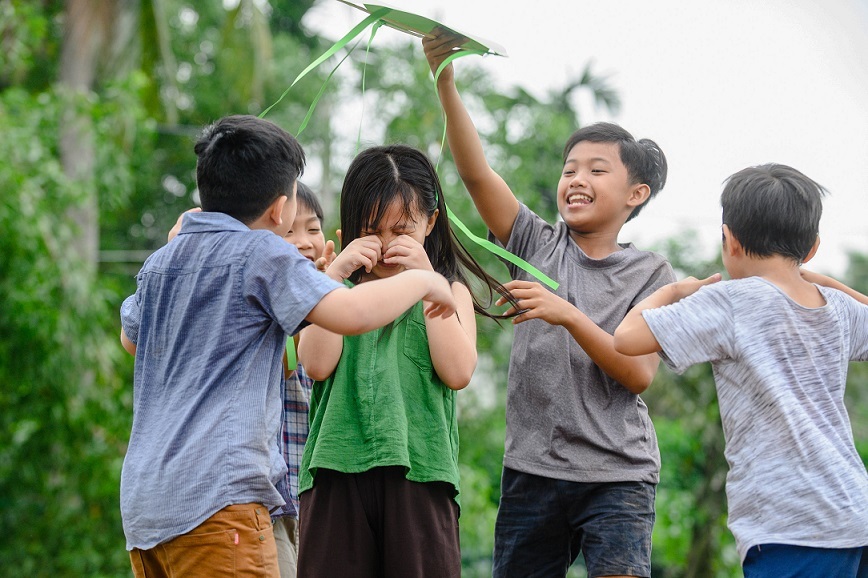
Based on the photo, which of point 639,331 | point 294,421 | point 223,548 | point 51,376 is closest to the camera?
point 223,548

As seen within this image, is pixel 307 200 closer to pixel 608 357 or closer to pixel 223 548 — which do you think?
pixel 608 357

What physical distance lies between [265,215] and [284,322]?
12.2 inches

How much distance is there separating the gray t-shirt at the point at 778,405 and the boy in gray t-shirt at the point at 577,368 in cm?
29

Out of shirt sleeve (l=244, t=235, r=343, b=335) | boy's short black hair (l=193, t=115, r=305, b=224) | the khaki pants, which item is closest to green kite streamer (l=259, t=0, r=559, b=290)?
boy's short black hair (l=193, t=115, r=305, b=224)

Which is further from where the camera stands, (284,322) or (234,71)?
(234,71)

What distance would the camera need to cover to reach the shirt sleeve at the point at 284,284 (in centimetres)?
193

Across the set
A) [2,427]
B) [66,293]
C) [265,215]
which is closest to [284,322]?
[265,215]

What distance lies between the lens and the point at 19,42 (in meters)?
6.41

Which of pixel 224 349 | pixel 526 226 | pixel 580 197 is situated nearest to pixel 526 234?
pixel 526 226

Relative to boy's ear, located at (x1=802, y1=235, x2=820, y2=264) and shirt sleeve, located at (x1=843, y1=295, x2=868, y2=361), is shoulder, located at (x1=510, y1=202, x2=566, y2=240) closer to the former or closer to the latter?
boy's ear, located at (x1=802, y1=235, x2=820, y2=264)

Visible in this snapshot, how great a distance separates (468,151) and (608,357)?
2.29 ft

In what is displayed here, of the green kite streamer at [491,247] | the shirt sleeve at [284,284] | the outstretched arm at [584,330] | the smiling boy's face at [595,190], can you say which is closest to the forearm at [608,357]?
the outstretched arm at [584,330]

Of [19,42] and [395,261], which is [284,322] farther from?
[19,42]

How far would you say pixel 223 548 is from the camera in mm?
1917
